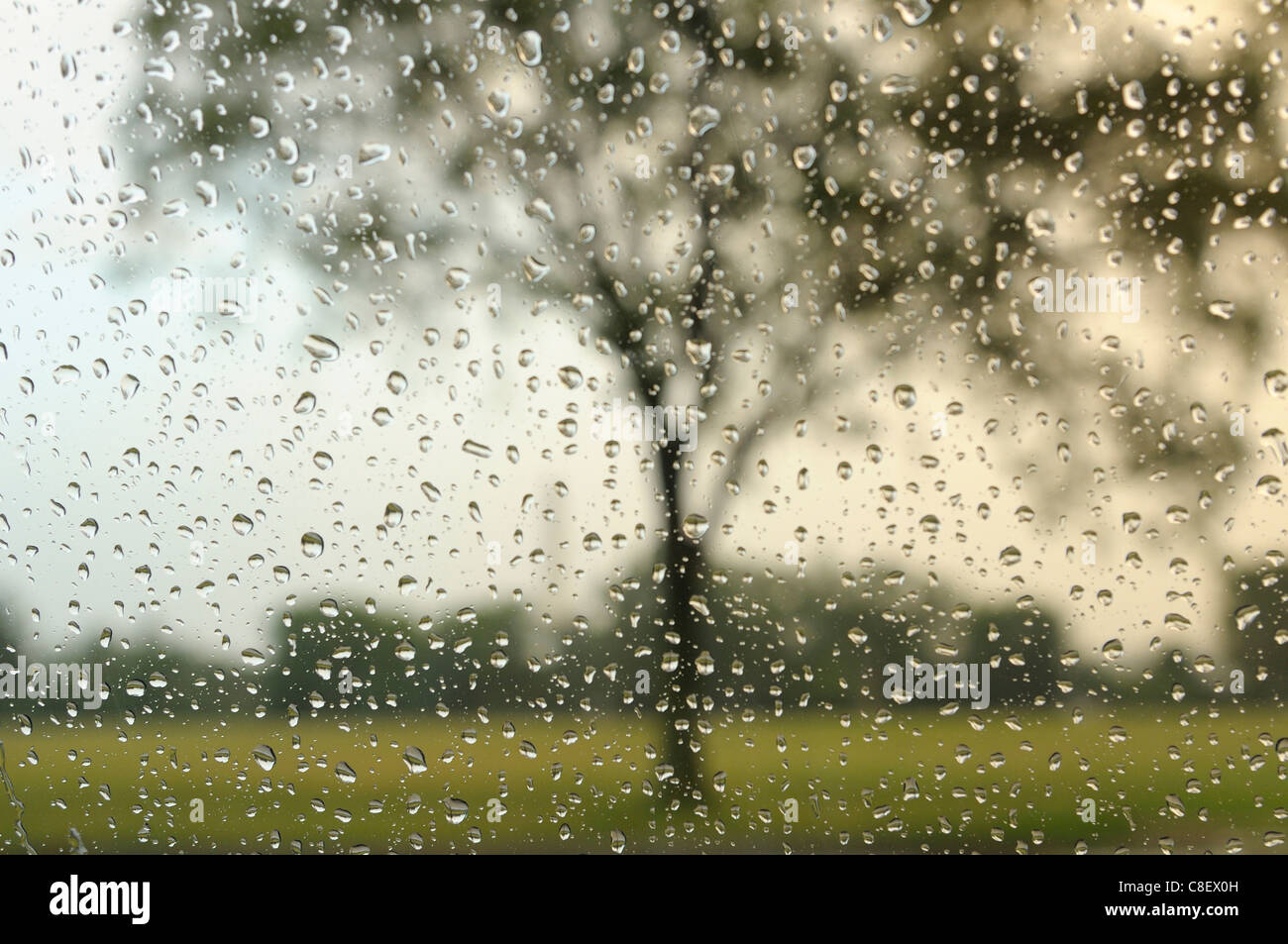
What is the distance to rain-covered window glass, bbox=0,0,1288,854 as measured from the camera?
0.93 metres

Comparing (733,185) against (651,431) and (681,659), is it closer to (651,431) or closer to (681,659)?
(651,431)

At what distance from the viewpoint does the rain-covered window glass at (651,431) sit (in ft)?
3.05

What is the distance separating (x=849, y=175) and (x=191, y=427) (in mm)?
861

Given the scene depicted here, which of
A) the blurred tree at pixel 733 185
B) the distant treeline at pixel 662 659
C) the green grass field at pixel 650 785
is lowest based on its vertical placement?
the green grass field at pixel 650 785

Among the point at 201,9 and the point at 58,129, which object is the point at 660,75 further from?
the point at 58,129

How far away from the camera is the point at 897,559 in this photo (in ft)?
3.03

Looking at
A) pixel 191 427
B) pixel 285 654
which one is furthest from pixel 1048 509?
pixel 191 427

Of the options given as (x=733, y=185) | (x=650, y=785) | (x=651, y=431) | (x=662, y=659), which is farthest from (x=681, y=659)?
(x=733, y=185)

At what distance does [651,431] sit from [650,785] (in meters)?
0.42

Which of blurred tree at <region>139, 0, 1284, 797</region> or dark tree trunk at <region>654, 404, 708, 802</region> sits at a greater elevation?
blurred tree at <region>139, 0, 1284, 797</region>

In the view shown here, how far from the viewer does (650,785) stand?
0.95 meters

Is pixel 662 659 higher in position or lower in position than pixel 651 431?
lower

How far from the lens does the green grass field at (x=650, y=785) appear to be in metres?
0.93

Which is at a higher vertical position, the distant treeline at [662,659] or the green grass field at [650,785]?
the distant treeline at [662,659]
